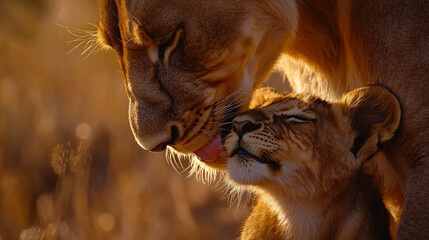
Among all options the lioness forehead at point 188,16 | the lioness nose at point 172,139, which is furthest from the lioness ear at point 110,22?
the lioness nose at point 172,139

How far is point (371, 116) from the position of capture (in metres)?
2.26

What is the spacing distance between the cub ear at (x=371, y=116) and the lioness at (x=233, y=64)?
38mm

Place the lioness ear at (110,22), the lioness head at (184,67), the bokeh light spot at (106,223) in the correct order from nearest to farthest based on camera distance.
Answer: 1. the lioness head at (184,67)
2. the lioness ear at (110,22)
3. the bokeh light spot at (106,223)

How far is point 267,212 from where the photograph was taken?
251 centimetres

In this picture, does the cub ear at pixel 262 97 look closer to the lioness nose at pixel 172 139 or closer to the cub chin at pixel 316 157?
the cub chin at pixel 316 157

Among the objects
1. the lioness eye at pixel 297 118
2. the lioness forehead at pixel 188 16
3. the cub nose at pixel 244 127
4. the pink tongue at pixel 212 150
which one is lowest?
the pink tongue at pixel 212 150

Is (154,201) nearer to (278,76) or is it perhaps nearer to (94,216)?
(94,216)

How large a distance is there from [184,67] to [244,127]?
31cm

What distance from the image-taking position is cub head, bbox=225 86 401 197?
2.18 metres

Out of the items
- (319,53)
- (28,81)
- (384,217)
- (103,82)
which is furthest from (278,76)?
(384,217)

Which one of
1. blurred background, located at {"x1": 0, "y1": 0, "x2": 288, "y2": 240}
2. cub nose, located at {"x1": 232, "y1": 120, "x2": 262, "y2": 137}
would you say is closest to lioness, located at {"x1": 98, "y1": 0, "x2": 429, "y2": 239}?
cub nose, located at {"x1": 232, "y1": 120, "x2": 262, "y2": 137}

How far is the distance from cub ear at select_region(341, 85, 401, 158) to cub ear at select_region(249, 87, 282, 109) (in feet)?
0.86

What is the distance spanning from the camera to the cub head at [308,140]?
85.7 inches

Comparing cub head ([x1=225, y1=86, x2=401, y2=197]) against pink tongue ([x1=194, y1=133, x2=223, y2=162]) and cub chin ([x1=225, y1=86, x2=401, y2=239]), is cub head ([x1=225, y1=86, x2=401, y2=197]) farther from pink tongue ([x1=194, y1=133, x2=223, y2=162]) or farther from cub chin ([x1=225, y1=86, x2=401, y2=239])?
pink tongue ([x1=194, y1=133, x2=223, y2=162])
